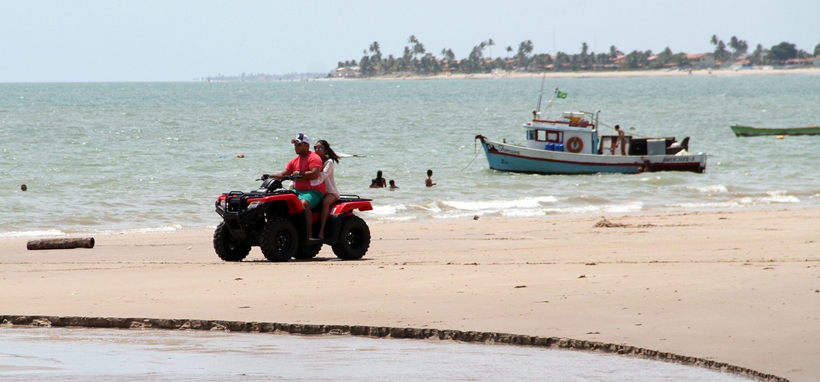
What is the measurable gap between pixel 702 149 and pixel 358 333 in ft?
130

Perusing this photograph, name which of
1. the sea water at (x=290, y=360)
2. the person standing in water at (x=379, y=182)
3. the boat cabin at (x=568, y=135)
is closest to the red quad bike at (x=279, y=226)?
the sea water at (x=290, y=360)

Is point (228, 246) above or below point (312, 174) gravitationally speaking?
below

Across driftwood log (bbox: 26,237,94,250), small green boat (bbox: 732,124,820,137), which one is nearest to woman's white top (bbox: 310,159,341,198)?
driftwood log (bbox: 26,237,94,250)

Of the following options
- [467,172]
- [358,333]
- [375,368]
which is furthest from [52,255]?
[467,172]

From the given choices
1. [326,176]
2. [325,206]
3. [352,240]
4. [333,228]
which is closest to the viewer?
[326,176]

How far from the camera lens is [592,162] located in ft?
97.4

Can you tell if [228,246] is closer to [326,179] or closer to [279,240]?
[279,240]

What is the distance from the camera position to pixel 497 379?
5.89m

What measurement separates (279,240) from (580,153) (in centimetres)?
2009

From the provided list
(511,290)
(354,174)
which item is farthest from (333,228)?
(354,174)

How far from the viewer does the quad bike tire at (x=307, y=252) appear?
11.6m

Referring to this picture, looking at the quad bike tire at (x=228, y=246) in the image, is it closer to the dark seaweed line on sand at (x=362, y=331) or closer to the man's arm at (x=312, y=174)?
the man's arm at (x=312, y=174)

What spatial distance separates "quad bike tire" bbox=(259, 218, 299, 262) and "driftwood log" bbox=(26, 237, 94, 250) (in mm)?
3965

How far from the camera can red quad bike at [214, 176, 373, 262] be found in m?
11.0
